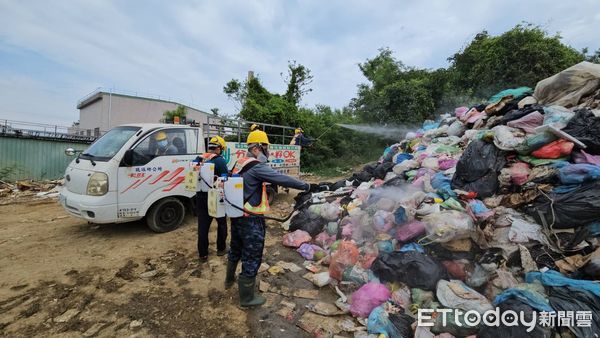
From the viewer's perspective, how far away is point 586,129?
11.8 feet

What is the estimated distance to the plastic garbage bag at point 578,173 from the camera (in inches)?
118

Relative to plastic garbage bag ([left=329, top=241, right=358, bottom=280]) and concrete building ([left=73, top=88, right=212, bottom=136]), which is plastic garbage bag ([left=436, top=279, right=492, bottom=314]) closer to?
plastic garbage bag ([left=329, top=241, right=358, bottom=280])

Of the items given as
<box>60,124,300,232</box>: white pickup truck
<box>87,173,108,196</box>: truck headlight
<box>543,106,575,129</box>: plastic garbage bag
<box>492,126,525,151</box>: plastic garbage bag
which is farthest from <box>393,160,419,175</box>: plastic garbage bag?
<box>87,173,108,196</box>: truck headlight

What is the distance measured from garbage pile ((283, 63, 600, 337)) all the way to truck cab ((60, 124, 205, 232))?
7.07 ft

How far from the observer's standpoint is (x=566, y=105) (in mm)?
4613

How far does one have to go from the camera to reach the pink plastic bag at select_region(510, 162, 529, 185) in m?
3.57

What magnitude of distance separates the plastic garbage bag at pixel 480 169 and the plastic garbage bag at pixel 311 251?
2045 mm

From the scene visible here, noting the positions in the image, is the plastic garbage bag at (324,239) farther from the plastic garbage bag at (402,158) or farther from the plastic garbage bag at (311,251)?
the plastic garbage bag at (402,158)

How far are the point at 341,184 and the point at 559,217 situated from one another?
3750mm

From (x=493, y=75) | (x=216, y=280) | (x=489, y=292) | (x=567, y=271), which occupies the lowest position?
(x=216, y=280)

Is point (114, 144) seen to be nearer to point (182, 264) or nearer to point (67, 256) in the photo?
point (67, 256)

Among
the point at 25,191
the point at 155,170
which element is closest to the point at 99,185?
the point at 155,170

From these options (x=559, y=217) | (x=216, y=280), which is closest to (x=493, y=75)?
(x=559, y=217)

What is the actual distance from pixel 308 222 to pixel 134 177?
9.03 feet
